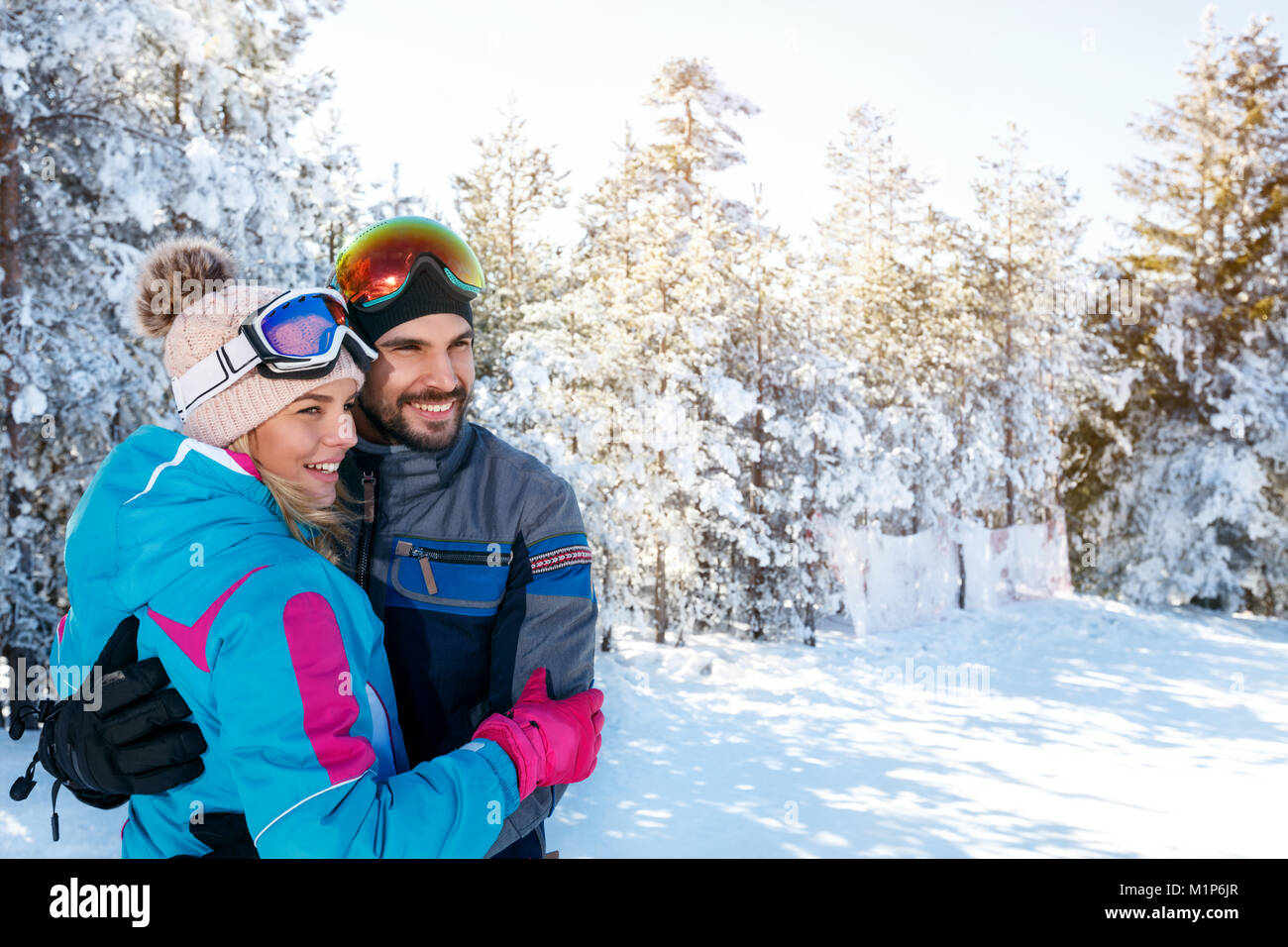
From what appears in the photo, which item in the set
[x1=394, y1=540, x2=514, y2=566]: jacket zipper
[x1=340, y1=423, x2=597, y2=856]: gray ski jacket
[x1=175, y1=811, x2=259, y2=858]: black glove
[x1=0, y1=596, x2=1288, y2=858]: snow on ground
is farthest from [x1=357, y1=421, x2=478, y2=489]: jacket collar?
[x1=0, y1=596, x2=1288, y2=858]: snow on ground

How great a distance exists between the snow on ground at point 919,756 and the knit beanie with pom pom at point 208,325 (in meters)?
5.57

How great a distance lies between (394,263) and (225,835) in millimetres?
1464

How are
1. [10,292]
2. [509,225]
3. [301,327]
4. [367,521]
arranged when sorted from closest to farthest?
[301,327] < [367,521] < [10,292] < [509,225]

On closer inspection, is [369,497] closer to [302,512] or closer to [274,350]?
[302,512]

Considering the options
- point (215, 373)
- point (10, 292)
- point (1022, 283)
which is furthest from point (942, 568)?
point (215, 373)

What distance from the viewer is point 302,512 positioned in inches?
73.3

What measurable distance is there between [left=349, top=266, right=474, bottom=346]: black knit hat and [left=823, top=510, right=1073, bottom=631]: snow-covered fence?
1442 centimetres

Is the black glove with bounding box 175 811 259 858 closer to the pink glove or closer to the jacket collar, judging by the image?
the pink glove

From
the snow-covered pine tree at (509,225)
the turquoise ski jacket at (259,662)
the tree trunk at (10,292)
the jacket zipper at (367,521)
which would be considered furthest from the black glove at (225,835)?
the snow-covered pine tree at (509,225)

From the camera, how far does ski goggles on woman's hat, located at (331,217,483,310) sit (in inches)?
90.8

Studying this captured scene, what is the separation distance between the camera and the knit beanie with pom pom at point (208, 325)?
6.09ft
